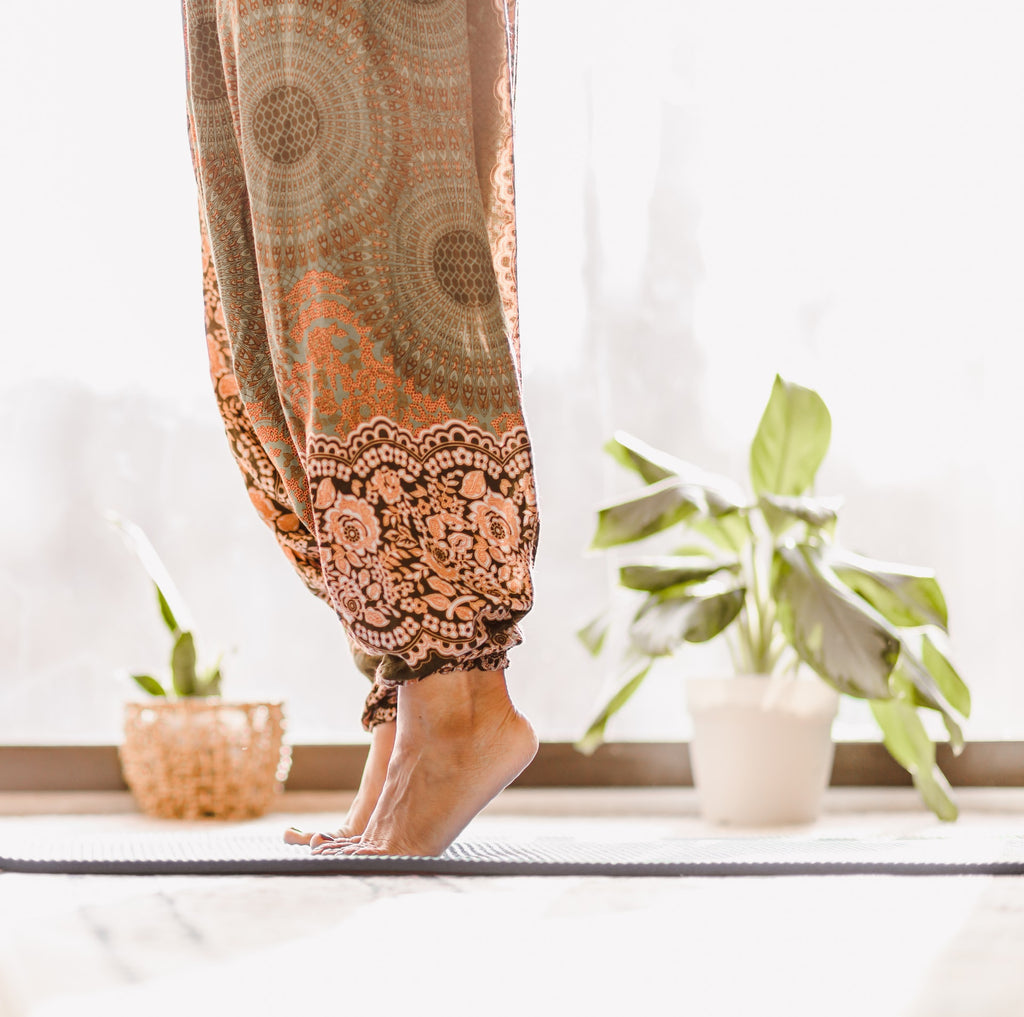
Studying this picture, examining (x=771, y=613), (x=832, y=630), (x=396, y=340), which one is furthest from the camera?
(x=771, y=613)

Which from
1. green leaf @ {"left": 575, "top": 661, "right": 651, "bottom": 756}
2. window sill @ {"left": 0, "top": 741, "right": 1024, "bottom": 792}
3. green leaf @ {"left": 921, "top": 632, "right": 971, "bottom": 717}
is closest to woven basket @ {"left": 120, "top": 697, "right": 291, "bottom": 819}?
window sill @ {"left": 0, "top": 741, "right": 1024, "bottom": 792}

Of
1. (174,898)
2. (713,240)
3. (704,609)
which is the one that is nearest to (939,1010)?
(174,898)

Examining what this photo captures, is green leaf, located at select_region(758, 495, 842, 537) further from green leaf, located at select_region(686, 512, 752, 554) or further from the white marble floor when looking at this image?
the white marble floor

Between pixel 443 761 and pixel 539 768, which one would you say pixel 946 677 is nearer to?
pixel 539 768

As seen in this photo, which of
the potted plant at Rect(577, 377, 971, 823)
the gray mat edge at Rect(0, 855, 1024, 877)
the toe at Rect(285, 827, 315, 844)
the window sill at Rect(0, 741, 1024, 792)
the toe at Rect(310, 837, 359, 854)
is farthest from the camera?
the window sill at Rect(0, 741, 1024, 792)

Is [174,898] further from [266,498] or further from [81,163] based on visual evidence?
[81,163]

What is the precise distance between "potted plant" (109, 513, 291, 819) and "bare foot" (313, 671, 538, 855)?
0.56 m

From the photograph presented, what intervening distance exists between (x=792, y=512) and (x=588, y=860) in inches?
24.3

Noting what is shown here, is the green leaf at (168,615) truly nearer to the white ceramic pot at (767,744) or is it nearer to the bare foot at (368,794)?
the bare foot at (368,794)

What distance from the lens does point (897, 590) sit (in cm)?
116

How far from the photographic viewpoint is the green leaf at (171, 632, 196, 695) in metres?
1.28

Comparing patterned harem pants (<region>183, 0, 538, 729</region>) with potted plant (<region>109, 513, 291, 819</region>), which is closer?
patterned harem pants (<region>183, 0, 538, 729</region>)

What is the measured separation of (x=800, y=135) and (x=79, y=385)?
108 centimetres

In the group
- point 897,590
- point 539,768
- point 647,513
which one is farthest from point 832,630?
point 539,768
